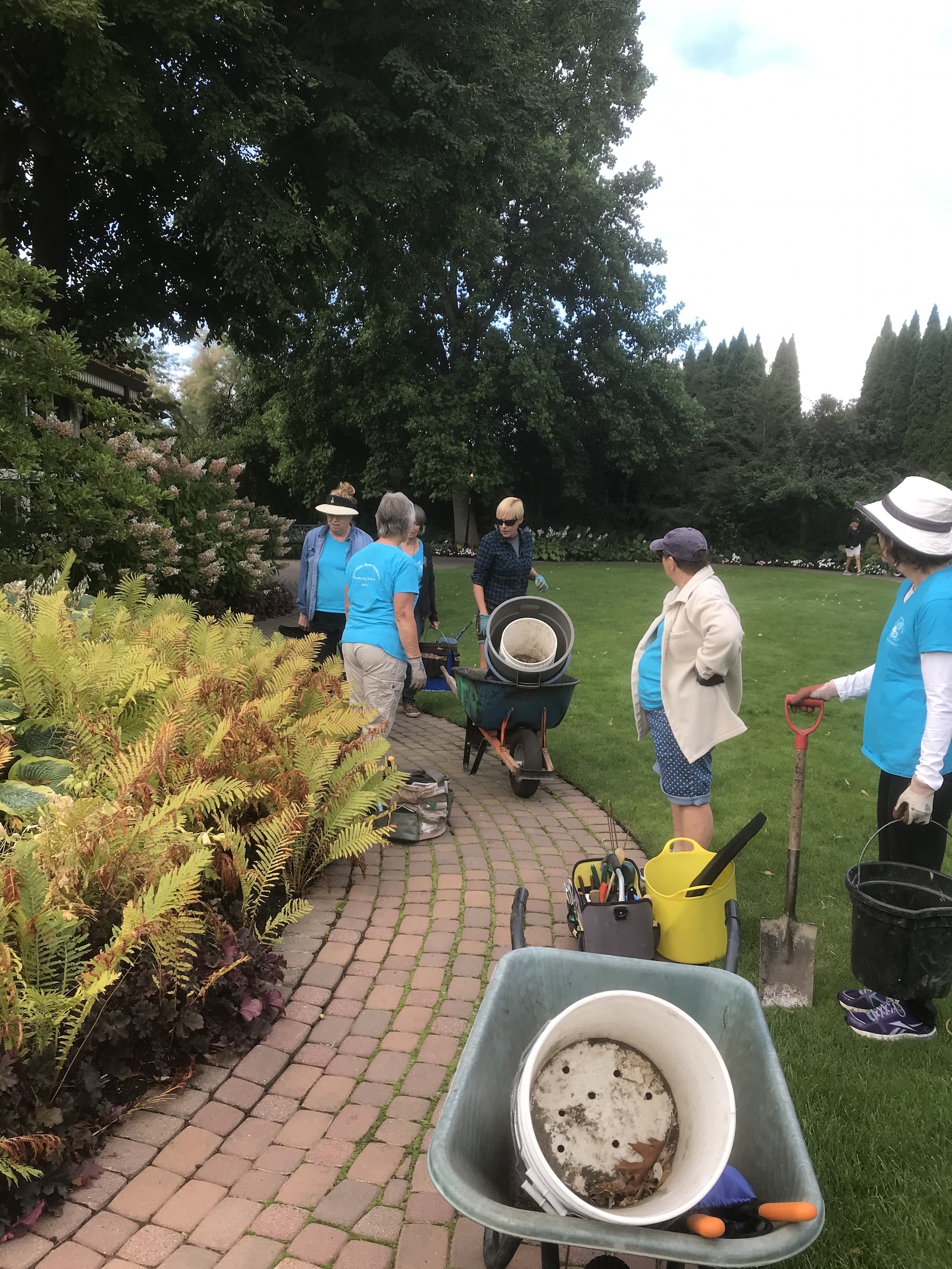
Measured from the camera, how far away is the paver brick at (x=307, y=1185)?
2.42 meters

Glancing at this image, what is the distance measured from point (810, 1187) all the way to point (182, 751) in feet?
11.7

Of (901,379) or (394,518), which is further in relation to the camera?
(901,379)

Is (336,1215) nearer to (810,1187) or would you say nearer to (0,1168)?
(0,1168)

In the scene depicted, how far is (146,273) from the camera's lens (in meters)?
14.6

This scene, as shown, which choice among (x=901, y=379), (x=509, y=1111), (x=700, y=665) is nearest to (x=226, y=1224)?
(x=509, y=1111)

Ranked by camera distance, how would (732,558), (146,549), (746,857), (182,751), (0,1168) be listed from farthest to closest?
(732,558), (146,549), (746,857), (182,751), (0,1168)

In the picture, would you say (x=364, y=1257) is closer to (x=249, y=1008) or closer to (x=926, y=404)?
(x=249, y=1008)

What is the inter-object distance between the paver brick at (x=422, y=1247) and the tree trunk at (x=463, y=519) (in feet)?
91.7

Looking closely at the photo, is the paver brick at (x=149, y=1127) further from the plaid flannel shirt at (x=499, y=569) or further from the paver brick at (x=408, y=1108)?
the plaid flannel shirt at (x=499, y=569)

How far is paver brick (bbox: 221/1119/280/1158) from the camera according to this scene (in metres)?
2.60

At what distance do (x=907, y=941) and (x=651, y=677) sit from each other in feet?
5.79

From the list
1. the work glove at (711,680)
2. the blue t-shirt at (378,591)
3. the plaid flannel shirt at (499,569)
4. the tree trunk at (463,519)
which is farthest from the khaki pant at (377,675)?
the tree trunk at (463,519)

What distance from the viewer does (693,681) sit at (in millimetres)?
4074

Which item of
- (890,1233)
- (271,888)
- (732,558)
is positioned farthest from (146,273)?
(732,558)
